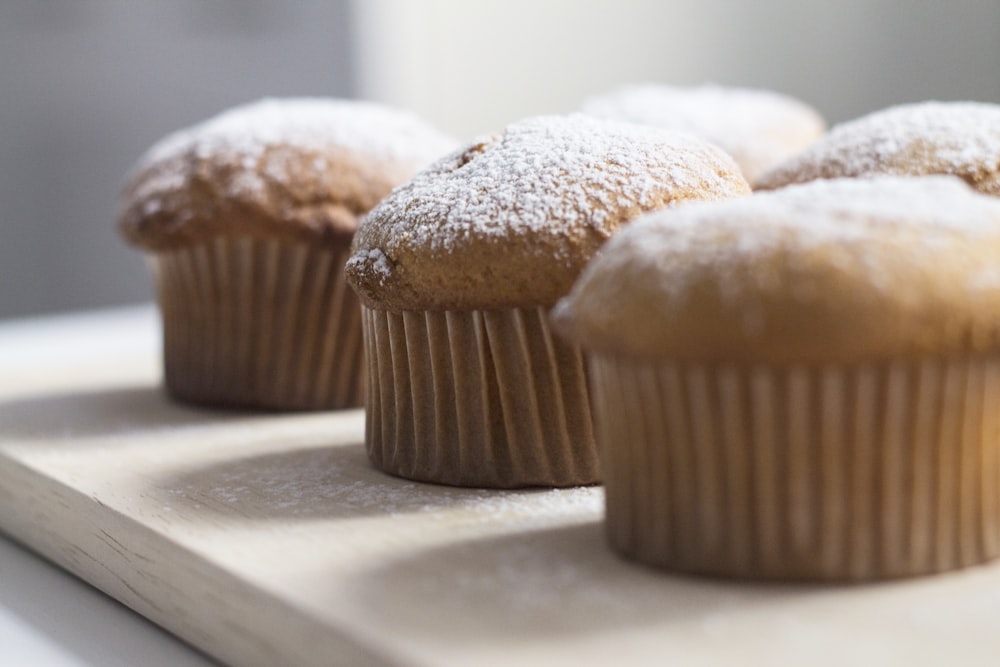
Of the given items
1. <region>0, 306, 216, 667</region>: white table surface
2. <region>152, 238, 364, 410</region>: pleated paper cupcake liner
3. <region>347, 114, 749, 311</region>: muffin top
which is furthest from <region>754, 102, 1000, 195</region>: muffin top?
<region>0, 306, 216, 667</region>: white table surface

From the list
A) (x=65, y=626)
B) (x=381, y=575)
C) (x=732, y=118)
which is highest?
(x=732, y=118)

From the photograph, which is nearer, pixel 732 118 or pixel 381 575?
pixel 381 575

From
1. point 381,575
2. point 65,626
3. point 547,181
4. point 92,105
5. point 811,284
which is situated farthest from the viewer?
point 92,105

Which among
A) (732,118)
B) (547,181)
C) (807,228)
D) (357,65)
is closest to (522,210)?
(547,181)

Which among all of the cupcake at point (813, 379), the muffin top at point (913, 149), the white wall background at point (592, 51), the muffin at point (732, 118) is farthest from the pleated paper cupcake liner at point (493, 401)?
the white wall background at point (592, 51)

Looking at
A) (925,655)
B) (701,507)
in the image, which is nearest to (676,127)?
(701,507)

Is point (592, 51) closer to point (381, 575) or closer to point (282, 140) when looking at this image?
point (282, 140)
